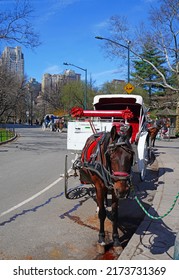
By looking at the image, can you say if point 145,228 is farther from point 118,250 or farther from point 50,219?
point 50,219

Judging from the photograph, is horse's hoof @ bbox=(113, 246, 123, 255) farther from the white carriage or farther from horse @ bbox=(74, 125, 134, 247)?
the white carriage

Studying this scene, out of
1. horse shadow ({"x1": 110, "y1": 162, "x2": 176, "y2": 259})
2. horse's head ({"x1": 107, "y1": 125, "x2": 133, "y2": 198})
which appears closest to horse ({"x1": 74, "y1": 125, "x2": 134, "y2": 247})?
horse's head ({"x1": 107, "y1": 125, "x2": 133, "y2": 198})

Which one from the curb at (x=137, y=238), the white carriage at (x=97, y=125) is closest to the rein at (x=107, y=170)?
the curb at (x=137, y=238)

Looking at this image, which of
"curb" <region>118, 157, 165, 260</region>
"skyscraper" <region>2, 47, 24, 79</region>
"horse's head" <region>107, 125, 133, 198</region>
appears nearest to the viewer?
"horse's head" <region>107, 125, 133, 198</region>

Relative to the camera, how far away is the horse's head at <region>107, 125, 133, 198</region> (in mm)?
3912

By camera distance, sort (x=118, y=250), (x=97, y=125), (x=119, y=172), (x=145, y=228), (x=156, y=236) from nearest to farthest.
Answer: (x=119, y=172) < (x=118, y=250) < (x=156, y=236) < (x=145, y=228) < (x=97, y=125)

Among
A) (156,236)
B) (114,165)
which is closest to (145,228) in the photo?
(156,236)

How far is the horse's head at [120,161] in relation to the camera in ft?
12.8

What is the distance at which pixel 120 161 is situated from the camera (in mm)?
4016

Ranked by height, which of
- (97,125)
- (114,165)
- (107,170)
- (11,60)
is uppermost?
(11,60)

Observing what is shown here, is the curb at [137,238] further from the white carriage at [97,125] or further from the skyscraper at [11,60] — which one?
the skyscraper at [11,60]

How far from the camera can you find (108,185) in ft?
14.6
